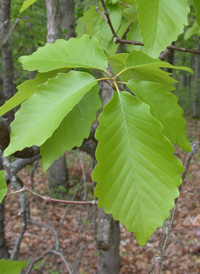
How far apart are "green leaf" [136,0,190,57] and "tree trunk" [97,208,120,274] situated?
144 cm

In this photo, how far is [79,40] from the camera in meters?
0.82

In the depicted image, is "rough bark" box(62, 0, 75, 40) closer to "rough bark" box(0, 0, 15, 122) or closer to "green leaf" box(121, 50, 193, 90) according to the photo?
"rough bark" box(0, 0, 15, 122)

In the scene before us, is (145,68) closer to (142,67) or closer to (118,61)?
(142,67)

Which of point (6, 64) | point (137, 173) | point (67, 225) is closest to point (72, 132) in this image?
point (137, 173)

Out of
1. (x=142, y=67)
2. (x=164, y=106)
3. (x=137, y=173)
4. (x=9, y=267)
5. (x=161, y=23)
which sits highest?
(x=161, y=23)

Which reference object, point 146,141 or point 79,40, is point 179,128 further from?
point 79,40

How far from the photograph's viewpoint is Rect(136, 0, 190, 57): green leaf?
0.69 m

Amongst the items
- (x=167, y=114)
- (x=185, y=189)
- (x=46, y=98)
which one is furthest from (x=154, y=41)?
(x=185, y=189)

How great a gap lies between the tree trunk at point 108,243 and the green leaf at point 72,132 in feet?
4.06

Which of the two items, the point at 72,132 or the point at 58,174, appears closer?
the point at 72,132

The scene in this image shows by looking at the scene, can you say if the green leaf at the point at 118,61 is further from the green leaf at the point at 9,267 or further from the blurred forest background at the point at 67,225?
the green leaf at the point at 9,267

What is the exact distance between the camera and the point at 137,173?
63 cm

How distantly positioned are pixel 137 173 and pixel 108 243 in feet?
5.07

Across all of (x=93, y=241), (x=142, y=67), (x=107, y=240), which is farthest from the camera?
(x=93, y=241)
